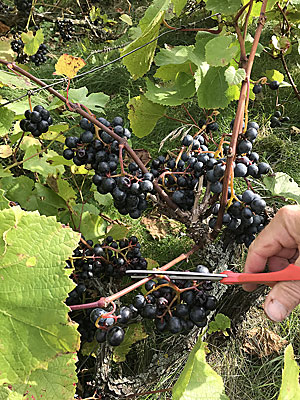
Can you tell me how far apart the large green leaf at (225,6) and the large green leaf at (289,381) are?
1.11 m

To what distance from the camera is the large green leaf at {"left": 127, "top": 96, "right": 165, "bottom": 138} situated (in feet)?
5.23

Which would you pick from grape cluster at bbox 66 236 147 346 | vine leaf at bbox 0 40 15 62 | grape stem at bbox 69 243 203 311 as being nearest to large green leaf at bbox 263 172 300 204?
grape stem at bbox 69 243 203 311

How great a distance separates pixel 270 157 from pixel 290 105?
1.64ft

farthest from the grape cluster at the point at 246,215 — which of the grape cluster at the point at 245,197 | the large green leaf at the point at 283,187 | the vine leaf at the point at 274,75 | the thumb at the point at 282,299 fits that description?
the vine leaf at the point at 274,75

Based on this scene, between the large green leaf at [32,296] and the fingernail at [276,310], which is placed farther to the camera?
the fingernail at [276,310]

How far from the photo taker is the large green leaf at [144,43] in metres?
1.28

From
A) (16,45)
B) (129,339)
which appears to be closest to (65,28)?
(16,45)

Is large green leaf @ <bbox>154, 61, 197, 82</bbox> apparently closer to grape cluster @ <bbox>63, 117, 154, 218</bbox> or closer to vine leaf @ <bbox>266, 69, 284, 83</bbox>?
grape cluster @ <bbox>63, 117, 154, 218</bbox>

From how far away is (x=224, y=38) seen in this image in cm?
129

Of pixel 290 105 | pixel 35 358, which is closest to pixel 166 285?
pixel 35 358

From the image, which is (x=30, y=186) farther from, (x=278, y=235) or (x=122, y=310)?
(x=278, y=235)

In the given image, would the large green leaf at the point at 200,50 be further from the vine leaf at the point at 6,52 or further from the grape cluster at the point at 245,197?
the vine leaf at the point at 6,52

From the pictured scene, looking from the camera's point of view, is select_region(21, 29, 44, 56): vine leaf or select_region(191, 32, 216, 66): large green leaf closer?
select_region(191, 32, 216, 66): large green leaf

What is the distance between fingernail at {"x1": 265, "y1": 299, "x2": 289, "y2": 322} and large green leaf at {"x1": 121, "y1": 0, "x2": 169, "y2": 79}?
956 millimetres
